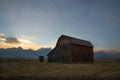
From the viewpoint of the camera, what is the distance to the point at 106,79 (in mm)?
11297

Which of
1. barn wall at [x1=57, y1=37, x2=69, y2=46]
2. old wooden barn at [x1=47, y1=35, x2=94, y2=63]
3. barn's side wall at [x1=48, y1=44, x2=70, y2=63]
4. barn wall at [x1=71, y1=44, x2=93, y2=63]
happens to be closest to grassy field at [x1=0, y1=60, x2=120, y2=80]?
old wooden barn at [x1=47, y1=35, x2=94, y2=63]

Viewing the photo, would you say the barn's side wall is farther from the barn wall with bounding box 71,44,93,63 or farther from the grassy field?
the grassy field

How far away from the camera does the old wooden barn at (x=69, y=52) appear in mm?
35594

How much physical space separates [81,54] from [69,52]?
16.8ft

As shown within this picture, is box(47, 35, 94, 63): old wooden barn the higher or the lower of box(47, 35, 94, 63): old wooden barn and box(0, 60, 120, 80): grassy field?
the higher

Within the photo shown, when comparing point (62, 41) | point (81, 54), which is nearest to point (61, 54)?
point (62, 41)

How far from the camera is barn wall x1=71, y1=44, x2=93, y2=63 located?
35.8 metres

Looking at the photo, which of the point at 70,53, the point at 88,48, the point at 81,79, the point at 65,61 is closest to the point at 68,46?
the point at 70,53

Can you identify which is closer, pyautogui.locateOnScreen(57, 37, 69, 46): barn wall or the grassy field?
the grassy field

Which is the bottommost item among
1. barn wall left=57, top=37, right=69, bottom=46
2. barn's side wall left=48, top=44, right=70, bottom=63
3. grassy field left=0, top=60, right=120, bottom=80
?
grassy field left=0, top=60, right=120, bottom=80

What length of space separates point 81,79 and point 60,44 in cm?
2791

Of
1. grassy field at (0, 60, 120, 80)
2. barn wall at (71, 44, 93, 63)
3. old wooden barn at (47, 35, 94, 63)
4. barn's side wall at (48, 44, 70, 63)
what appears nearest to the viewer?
grassy field at (0, 60, 120, 80)

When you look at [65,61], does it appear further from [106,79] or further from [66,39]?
[106,79]

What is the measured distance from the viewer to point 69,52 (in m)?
35.3
